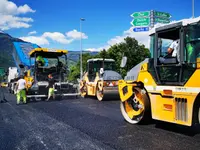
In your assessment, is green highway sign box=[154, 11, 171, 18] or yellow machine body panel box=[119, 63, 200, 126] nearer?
yellow machine body panel box=[119, 63, 200, 126]

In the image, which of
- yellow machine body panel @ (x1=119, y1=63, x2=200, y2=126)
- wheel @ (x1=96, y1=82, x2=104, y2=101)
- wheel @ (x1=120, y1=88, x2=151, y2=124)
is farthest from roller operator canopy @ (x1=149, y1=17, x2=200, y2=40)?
wheel @ (x1=96, y1=82, x2=104, y2=101)

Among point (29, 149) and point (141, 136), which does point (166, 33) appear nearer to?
point (141, 136)

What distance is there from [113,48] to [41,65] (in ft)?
53.1

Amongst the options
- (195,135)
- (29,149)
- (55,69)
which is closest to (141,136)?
(195,135)

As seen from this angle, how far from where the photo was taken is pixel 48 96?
12.4 metres

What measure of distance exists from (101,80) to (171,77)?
23.8ft

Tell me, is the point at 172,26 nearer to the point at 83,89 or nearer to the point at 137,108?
the point at 137,108

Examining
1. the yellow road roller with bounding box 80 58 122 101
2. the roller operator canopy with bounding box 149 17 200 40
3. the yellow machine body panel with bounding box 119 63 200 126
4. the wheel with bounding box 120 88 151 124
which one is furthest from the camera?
the yellow road roller with bounding box 80 58 122 101

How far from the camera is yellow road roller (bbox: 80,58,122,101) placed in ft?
38.7

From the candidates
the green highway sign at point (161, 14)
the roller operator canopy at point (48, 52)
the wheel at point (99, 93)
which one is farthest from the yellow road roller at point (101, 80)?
the green highway sign at point (161, 14)

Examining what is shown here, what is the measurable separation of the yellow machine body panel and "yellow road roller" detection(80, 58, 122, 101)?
20.1 ft

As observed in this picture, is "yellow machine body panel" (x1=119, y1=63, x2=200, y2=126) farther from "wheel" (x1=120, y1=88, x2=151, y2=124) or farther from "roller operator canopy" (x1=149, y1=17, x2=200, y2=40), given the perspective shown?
"roller operator canopy" (x1=149, y1=17, x2=200, y2=40)

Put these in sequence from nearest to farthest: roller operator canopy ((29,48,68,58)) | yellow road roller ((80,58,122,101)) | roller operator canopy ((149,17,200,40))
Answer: roller operator canopy ((149,17,200,40)) < yellow road roller ((80,58,122,101)) < roller operator canopy ((29,48,68,58))

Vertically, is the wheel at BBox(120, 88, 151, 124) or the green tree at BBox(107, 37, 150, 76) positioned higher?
the green tree at BBox(107, 37, 150, 76)
